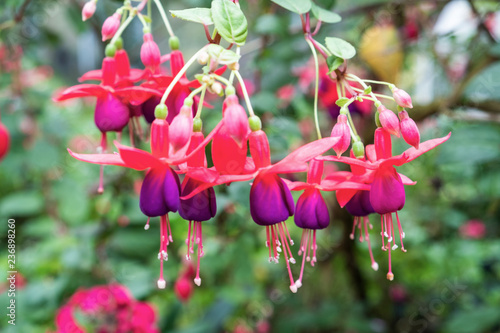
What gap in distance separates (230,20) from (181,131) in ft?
0.42

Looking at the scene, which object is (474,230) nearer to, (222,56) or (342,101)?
(342,101)

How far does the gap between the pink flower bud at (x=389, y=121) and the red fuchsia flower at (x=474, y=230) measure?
1839 mm

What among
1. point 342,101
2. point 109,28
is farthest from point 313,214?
point 109,28

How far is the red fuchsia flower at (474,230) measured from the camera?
2.14 meters

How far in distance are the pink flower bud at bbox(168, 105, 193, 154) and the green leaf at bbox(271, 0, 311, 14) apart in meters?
0.19

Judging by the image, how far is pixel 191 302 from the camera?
1.83 m

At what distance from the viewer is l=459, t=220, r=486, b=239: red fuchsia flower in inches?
84.1

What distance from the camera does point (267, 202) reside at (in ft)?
1.58

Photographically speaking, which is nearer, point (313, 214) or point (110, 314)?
point (313, 214)

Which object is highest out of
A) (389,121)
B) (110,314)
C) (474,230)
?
(389,121)

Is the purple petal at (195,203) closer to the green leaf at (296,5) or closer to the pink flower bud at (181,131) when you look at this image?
the pink flower bud at (181,131)

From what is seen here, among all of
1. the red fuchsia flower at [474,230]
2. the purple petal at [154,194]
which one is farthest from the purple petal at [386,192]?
the red fuchsia flower at [474,230]

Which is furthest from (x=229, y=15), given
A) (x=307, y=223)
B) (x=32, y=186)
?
(x=32, y=186)

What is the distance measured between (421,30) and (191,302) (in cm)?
137
